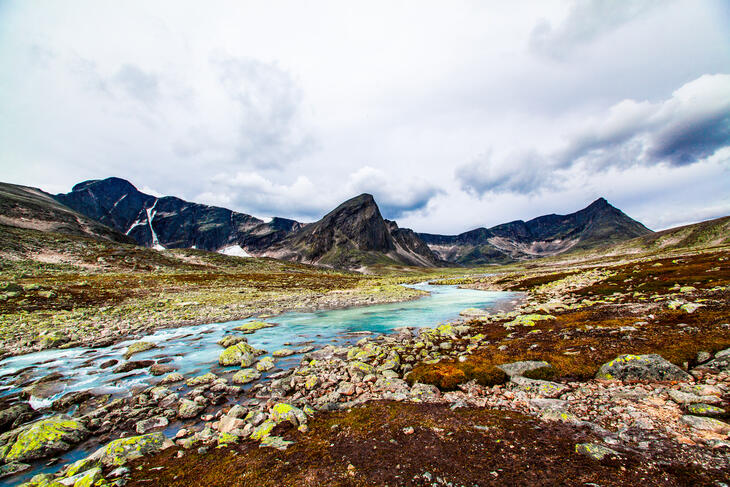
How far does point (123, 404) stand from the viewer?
441 inches

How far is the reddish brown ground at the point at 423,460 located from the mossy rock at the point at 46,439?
4105 millimetres

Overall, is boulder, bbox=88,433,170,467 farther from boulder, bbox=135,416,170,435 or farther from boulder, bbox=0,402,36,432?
boulder, bbox=0,402,36,432

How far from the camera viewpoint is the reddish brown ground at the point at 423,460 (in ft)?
17.5

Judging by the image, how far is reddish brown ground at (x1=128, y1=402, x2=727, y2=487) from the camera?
17.5 feet

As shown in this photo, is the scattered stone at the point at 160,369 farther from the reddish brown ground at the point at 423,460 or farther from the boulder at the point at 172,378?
the reddish brown ground at the point at 423,460

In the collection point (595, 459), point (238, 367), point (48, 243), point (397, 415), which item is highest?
point (48, 243)

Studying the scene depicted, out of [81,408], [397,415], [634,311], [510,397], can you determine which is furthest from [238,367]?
[634,311]

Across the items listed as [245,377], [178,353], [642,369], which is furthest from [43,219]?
[642,369]

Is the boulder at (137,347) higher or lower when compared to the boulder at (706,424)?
lower

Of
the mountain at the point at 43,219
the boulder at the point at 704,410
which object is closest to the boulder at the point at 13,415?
the boulder at the point at 704,410

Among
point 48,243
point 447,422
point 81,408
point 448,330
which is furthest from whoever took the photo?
point 48,243

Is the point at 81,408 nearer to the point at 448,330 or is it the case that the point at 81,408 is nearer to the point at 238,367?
the point at 238,367

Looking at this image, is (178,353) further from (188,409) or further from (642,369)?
(642,369)

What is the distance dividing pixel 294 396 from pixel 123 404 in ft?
22.9
